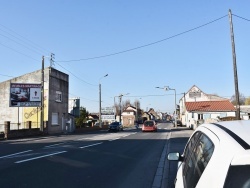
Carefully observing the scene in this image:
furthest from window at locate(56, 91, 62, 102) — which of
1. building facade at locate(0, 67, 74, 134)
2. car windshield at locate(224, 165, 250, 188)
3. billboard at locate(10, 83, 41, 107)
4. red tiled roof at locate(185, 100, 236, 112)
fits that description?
car windshield at locate(224, 165, 250, 188)

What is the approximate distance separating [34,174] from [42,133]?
30.7 m

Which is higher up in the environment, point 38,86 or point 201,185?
point 38,86

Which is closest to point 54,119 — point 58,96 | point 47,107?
point 47,107

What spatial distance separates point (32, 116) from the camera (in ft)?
152

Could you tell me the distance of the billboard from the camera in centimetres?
4153

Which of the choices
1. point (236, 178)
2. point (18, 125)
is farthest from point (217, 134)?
point (18, 125)

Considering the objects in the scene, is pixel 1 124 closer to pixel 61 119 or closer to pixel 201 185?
pixel 61 119

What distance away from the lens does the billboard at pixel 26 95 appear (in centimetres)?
4153

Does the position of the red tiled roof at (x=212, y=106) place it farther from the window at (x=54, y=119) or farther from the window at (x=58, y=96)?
the window at (x=54, y=119)

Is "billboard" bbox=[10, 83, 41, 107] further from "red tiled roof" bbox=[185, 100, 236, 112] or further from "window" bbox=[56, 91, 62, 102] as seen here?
"red tiled roof" bbox=[185, 100, 236, 112]

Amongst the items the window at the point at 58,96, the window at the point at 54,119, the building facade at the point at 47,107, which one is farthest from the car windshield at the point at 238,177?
the window at the point at 58,96

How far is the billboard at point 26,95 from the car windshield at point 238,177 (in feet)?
133

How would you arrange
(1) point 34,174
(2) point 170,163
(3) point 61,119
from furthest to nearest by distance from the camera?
(3) point 61,119
(2) point 170,163
(1) point 34,174

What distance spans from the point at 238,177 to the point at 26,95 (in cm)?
4121
